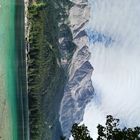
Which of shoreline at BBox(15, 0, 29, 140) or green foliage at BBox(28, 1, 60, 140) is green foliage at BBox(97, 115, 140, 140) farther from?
green foliage at BBox(28, 1, 60, 140)

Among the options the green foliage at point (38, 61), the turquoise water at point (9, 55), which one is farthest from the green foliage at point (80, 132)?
the green foliage at point (38, 61)

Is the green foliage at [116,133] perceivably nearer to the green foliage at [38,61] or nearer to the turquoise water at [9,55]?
the turquoise water at [9,55]

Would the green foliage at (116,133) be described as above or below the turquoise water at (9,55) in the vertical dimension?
above

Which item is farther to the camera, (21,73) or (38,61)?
(38,61)

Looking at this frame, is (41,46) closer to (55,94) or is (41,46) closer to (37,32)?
(37,32)

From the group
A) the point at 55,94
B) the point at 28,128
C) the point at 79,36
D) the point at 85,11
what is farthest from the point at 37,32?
the point at 79,36

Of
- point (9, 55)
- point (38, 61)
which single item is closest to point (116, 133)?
point (9, 55)

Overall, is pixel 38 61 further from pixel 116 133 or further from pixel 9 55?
pixel 116 133

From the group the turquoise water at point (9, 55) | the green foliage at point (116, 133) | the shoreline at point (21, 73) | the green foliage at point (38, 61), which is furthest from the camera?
the green foliage at point (38, 61)
